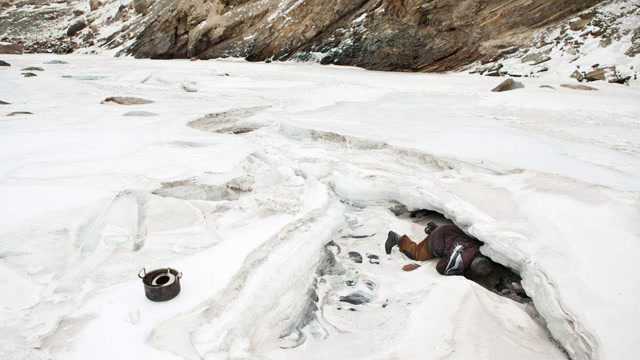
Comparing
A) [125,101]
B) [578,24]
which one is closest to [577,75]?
[578,24]

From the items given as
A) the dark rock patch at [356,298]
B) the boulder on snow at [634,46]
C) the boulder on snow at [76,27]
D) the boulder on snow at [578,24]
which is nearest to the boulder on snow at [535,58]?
the boulder on snow at [578,24]

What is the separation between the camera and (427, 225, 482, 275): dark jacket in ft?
10.2

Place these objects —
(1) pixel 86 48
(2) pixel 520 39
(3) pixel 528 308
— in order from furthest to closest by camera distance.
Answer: (1) pixel 86 48 < (2) pixel 520 39 < (3) pixel 528 308

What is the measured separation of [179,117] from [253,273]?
4631mm

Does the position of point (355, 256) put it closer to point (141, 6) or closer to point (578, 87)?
point (578, 87)

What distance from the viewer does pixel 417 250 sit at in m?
3.38

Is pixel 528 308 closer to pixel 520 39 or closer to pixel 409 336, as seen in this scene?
pixel 409 336

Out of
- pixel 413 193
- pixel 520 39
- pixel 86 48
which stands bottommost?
pixel 86 48

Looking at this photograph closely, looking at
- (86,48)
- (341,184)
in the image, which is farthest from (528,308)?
(86,48)

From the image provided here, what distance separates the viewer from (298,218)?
368cm

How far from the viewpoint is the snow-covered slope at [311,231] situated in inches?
95.0

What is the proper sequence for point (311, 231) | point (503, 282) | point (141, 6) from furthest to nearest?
point (141, 6) < point (311, 231) < point (503, 282)

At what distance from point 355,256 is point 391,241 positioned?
0.30 meters

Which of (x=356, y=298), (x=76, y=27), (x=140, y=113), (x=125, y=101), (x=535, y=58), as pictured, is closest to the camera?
(x=356, y=298)
